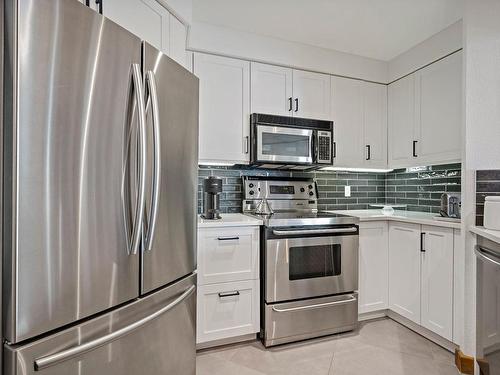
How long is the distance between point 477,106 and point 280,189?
1569mm

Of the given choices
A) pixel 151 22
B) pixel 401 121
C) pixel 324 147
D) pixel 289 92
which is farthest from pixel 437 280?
pixel 151 22

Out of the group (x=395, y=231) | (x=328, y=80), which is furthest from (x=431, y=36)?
(x=395, y=231)

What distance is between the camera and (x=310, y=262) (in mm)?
2281

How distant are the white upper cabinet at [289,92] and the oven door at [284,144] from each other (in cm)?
17

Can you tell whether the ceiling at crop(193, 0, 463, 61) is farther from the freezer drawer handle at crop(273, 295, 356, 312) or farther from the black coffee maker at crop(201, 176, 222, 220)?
the freezer drawer handle at crop(273, 295, 356, 312)

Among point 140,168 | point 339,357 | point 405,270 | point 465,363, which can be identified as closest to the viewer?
point 140,168

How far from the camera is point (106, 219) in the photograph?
0.98 metres

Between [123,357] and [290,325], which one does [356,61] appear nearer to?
[290,325]

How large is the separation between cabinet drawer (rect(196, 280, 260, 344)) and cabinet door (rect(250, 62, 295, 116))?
1.44m

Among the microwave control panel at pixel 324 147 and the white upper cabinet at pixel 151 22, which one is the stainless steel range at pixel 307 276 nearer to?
the microwave control panel at pixel 324 147

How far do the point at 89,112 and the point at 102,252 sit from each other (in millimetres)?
446

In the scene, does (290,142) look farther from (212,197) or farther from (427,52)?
(427,52)

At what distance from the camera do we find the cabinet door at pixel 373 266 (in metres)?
2.52

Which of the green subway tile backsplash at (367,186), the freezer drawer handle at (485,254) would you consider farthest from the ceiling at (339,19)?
the freezer drawer handle at (485,254)
